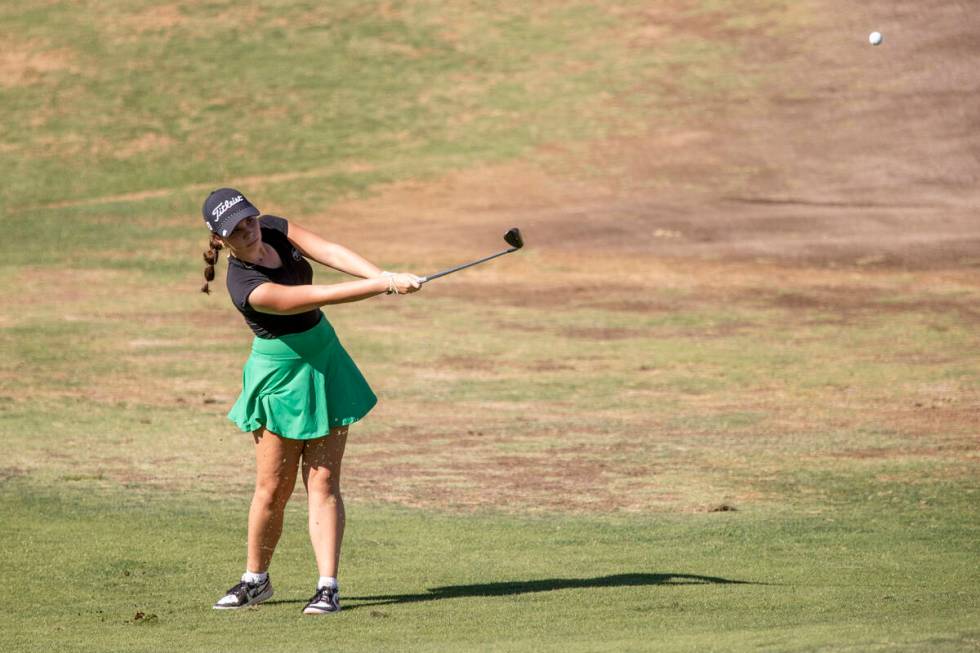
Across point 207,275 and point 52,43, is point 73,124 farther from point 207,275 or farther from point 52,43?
point 207,275

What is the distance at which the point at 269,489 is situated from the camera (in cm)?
768

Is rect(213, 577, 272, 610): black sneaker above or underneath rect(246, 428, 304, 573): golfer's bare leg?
underneath

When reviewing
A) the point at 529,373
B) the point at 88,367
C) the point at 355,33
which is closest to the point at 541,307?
the point at 529,373

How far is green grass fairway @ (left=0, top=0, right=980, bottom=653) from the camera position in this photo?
7.77 meters

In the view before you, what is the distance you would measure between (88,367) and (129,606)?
9521 millimetres

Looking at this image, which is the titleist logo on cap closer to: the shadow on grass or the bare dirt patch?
the shadow on grass

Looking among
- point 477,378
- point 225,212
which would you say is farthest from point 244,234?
point 477,378

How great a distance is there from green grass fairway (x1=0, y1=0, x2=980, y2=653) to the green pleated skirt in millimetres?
912

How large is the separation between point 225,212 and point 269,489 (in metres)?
1.39

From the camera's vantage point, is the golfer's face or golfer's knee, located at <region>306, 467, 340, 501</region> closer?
the golfer's face

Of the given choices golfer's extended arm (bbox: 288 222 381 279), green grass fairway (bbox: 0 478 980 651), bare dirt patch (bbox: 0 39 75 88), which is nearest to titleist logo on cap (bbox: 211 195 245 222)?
golfer's extended arm (bbox: 288 222 381 279)

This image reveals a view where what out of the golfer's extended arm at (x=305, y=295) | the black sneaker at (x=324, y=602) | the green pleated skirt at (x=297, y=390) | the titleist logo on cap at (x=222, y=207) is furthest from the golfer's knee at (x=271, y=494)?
the titleist logo on cap at (x=222, y=207)

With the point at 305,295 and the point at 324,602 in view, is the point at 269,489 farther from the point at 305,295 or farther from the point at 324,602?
the point at 305,295

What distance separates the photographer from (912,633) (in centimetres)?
650
